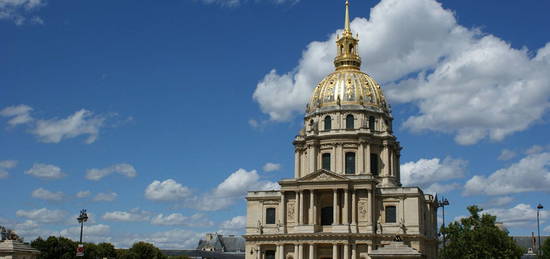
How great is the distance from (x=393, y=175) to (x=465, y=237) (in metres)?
17.3

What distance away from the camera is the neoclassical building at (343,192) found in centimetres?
7688

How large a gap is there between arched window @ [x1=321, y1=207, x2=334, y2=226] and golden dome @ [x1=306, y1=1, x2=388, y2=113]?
48.1ft

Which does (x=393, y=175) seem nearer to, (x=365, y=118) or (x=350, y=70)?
(x=365, y=118)

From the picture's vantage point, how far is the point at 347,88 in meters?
89.3

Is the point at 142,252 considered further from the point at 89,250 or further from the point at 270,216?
the point at 270,216

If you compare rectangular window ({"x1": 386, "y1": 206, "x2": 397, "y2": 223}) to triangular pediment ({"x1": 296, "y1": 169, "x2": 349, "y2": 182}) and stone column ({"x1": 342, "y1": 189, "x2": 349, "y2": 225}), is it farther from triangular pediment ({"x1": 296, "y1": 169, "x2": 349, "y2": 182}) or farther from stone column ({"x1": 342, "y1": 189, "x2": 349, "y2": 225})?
triangular pediment ({"x1": 296, "y1": 169, "x2": 349, "y2": 182})

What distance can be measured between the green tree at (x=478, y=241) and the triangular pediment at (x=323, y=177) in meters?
13.2

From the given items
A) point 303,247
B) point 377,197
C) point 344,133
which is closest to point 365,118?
point 344,133

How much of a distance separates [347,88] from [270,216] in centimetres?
2009

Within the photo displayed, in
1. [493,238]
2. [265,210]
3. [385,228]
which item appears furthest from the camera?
[265,210]

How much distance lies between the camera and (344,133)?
283 feet

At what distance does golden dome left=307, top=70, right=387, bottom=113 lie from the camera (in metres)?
88.6

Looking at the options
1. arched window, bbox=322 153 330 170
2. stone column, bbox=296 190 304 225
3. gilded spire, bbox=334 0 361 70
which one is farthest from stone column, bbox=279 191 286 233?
gilded spire, bbox=334 0 361 70

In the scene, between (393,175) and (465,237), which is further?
(393,175)
